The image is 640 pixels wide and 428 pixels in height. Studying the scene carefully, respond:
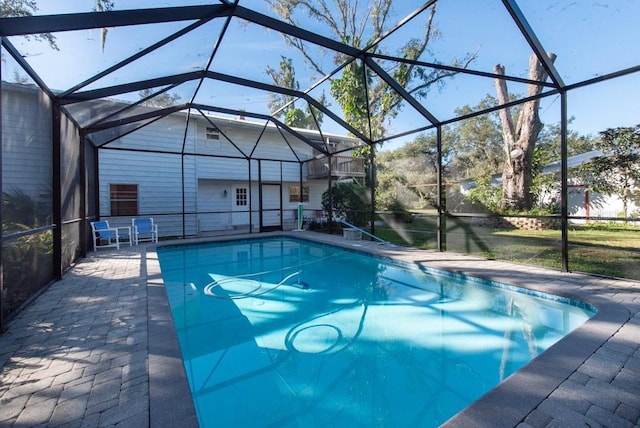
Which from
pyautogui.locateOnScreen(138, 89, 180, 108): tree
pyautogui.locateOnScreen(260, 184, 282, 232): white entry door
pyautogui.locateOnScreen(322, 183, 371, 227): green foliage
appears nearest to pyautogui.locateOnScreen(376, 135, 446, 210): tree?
pyautogui.locateOnScreen(322, 183, 371, 227): green foliage

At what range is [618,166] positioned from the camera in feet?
30.6

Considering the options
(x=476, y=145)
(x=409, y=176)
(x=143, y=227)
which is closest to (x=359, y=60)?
(x=143, y=227)

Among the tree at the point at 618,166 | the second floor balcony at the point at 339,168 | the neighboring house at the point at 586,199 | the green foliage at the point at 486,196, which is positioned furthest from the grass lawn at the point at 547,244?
the second floor balcony at the point at 339,168

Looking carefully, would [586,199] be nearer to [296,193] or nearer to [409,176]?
[409,176]

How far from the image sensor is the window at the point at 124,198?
31.3ft

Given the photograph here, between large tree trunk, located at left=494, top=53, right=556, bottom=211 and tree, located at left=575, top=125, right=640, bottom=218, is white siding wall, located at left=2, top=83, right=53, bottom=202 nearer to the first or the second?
large tree trunk, located at left=494, top=53, right=556, bottom=211

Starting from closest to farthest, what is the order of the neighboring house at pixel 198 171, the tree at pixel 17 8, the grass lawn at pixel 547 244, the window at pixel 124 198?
the tree at pixel 17 8, the grass lawn at pixel 547 244, the neighboring house at pixel 198 171, the window at pixel 124 198

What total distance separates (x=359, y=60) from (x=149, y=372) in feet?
25.4

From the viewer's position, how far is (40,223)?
12.1 feet

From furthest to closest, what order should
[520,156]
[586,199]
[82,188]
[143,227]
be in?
[520,156]
[586,199]
[143,227]
[82,188]

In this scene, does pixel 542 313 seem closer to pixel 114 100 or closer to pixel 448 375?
pixel 448 375

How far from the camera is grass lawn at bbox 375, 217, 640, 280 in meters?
5.52

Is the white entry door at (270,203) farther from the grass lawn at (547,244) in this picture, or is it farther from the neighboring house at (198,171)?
the grass lawn at (547,244)

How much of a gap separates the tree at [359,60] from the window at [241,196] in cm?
516
